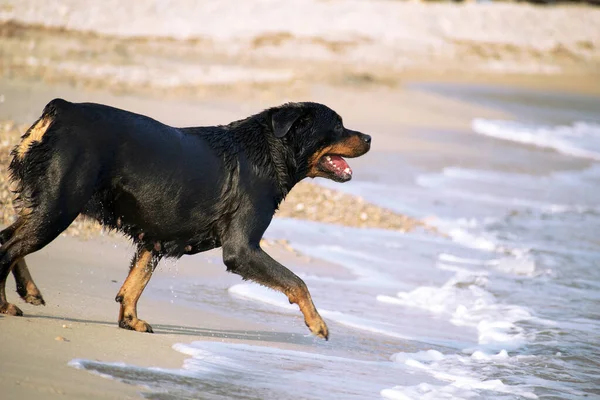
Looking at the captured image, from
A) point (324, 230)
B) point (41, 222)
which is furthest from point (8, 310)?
point (324, 230)

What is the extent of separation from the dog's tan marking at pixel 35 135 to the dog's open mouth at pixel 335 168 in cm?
211

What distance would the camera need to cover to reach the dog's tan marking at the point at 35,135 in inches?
237

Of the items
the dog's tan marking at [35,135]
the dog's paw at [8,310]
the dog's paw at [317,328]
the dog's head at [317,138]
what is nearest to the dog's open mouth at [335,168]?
the dog's head at [317,138]

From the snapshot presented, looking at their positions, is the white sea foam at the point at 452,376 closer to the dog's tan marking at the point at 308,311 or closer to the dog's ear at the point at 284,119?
the dog's tan marking at the point at 308,311

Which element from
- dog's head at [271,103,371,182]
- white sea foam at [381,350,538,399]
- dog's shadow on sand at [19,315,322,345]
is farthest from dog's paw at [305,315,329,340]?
dog's head at [271,103,371,182]

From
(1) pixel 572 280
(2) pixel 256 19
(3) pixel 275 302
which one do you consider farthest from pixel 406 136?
(2) pixel 256 19

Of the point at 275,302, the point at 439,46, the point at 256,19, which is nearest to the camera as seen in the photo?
the point at 275,302

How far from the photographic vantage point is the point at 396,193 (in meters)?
13.3

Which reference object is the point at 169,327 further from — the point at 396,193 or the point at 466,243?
the point at 396,193

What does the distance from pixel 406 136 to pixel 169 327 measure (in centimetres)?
1139

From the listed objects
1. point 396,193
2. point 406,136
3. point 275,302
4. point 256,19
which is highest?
point 256,19

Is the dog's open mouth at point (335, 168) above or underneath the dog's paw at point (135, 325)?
above

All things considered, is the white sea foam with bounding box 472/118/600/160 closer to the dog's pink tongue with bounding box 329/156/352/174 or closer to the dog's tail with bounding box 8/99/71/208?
the dog's pink tongue with bounding box 329/156/352/174

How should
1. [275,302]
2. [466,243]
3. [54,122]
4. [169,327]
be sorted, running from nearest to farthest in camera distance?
[54,122]
[169,327]
[275,302]
[466,243]
